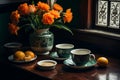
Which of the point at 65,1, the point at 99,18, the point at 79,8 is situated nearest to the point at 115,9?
the point at 99,18

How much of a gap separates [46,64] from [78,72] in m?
0.20

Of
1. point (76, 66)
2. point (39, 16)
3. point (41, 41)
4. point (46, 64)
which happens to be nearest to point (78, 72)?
point (76, 66)

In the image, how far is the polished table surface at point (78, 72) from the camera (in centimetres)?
140

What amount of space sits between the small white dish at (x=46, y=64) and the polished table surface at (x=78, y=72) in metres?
0.02

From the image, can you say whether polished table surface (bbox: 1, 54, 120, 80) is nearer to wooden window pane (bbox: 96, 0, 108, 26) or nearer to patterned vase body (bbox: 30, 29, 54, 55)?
patterned vase body (bbox: 30, 29, 54, 55)

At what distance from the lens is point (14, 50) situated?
6.06 ft

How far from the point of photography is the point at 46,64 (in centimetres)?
156

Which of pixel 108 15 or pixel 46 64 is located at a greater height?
pixel 108 15

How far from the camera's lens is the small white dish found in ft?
4.96

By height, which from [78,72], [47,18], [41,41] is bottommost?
[78,72]

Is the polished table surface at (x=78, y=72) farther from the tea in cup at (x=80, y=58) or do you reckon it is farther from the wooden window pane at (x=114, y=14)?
the wooden window pane at (x=114, y=14)

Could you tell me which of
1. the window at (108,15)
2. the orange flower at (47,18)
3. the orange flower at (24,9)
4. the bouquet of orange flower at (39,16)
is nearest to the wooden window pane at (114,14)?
the window at (108,15)

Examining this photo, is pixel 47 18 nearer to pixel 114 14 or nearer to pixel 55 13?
pixel 55 13

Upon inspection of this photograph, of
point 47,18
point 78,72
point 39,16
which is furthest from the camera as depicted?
point 39,16
